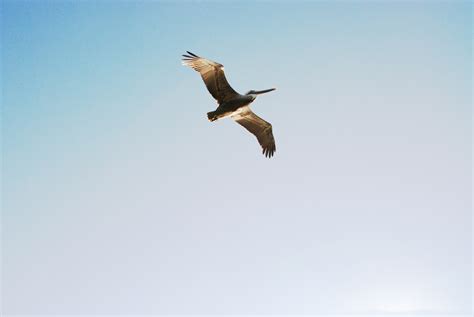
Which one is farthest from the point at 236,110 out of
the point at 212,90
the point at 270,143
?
the point at 270,143

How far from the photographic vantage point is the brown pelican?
46.7 feet

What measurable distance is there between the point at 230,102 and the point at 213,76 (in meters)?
0.96

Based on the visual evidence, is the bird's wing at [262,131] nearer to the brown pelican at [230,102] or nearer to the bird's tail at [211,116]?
the brown pelican at [230,102]

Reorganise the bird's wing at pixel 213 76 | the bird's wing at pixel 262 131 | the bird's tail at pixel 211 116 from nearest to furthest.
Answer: the bird's wing at pixel 213 76 < the bird's tail at pixel 211 116 < the bird's wing at pixel 262 131

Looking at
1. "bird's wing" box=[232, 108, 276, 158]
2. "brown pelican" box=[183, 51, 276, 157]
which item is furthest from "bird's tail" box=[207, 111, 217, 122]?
"bird's wing" box=[232, 108, 276, 158]

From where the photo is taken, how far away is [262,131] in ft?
55.0

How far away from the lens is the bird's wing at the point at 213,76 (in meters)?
14.0

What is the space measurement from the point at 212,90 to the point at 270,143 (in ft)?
10.1

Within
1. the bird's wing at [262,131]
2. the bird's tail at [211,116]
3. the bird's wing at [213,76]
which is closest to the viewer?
the bird's wing at [213,76]

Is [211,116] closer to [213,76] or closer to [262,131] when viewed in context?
[213,76]

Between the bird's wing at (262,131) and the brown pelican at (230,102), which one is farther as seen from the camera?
the bird's wing at (262,131)

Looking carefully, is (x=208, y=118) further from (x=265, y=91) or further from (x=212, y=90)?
(x=265, y=91)

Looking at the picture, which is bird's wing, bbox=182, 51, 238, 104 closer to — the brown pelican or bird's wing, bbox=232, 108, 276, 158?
the brown pelican

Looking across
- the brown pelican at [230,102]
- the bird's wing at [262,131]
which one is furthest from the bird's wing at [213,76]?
the bird's wing at [262,131]
